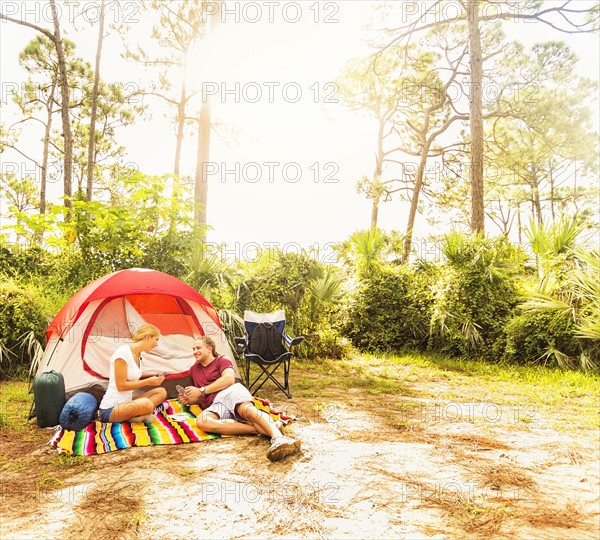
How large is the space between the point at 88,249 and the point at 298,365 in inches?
149

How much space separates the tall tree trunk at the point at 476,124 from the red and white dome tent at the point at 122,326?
606 centimetres

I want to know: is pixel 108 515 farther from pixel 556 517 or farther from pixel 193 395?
pixel 556 517

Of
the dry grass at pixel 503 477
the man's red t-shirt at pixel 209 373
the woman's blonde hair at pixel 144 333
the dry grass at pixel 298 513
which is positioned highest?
the woman's blonde hair at pixel 144 333

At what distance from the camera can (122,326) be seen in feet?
18.0

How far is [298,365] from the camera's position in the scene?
7449 millimetres

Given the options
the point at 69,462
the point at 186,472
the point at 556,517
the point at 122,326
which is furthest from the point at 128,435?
the point at 556,517

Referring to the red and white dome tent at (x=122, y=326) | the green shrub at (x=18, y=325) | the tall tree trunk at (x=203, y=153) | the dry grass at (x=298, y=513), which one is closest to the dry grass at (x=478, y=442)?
the dry grass at (x=298, y=513)

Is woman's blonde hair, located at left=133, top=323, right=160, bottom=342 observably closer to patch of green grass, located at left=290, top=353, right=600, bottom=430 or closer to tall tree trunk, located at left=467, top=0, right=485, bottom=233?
patch of green grass, located at left=290, top=353, right=600, bottom=430

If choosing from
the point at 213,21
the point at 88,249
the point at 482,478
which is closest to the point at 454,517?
the point at 482,478

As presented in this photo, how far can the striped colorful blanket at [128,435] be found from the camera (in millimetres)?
3609

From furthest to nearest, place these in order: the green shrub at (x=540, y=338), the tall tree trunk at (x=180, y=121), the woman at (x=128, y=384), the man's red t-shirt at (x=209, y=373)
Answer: the tall tree trunk at (x=180, y=121)
the green shrub at (x=540, y=338)
the man's red t-shirt at (x=209, y=373)
the woman at (x=128, y=384)

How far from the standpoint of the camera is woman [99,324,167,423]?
13.4 ft

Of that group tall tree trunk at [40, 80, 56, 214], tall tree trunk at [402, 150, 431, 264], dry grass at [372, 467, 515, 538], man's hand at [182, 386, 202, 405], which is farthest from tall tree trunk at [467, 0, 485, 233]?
tall tree trunk at [40, 80, 56, 214]

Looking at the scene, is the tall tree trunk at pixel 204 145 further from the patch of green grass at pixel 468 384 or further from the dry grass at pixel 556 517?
the dry grass at pixel 556 517
